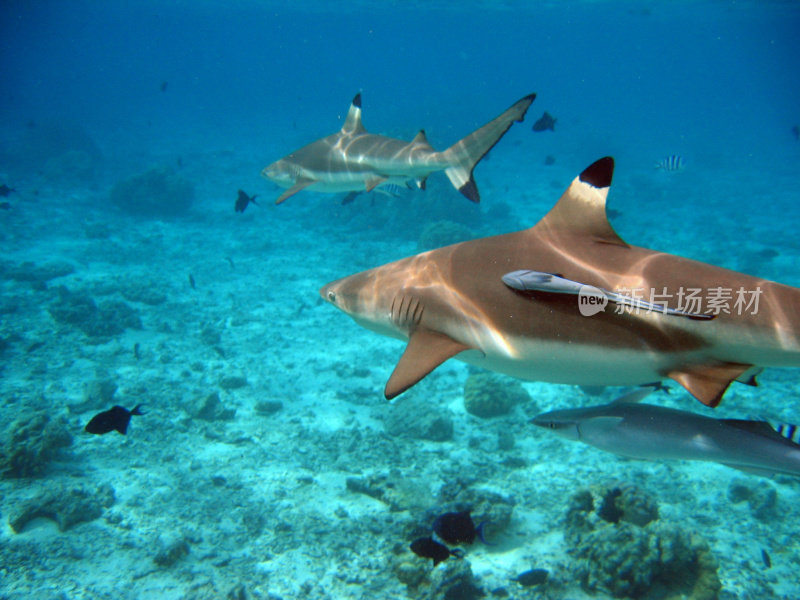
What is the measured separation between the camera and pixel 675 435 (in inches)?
143

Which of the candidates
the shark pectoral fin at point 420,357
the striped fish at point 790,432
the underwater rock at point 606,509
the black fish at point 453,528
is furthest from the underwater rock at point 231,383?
the striped fish at point 790,432

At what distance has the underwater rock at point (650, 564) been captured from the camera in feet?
14.6

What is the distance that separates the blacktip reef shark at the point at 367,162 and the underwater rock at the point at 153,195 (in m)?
20.0

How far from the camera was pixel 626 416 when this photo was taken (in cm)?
387

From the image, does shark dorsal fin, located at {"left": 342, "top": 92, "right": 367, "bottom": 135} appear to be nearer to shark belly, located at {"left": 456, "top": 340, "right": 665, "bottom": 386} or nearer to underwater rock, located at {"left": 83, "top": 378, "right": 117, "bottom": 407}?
shark belly, located at {"left": 456, "top": 340, "right": 665, "bottom": 386}

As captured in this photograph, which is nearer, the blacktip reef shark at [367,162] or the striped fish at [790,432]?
the striped fish at [790,432]

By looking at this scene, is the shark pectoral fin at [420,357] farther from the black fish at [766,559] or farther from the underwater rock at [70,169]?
the underwater rock at [70,169]

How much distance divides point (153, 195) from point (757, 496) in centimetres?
2927

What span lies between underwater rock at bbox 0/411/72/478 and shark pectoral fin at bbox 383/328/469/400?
6.88m

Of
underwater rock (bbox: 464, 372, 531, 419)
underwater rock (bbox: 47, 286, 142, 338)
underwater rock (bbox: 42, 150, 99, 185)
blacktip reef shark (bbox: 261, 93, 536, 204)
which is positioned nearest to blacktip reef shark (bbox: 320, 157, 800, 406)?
blacktip reef shark (bbox: 261, 93, 536, 204)

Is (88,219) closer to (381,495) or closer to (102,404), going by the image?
(102,404)

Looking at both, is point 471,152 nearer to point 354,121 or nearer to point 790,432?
point 354,121

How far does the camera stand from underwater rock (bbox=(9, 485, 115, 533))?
540 cm

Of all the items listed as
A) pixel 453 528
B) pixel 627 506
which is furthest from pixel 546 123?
pixel 453 528
